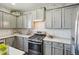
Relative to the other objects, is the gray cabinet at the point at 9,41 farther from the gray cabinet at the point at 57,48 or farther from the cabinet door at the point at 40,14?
the gray cabinet at the point at 57,48

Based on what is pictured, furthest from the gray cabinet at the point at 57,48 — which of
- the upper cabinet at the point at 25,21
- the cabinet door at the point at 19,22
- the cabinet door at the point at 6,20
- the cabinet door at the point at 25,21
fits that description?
the cabinet door at the point at 6,20

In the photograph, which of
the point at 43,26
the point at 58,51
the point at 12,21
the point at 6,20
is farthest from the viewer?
the point at 12,21

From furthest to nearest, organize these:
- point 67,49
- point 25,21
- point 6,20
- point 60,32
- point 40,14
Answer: point 25,21 < point 6,20 < point 40,14 < point 60,32 < point 67,49

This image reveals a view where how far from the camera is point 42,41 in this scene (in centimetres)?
193

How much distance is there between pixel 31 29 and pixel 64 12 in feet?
4.50

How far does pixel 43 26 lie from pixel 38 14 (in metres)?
0.41

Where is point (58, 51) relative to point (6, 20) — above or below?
below

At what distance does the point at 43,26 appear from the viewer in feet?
7.90

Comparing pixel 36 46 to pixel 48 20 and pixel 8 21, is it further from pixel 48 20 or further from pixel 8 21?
pixel 8 21

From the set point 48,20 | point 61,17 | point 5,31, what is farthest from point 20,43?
point 61,17

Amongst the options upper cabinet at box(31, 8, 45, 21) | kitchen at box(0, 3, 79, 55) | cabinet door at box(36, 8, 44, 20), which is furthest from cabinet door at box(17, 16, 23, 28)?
cabinet door at box(36, 8, 44, 20)
